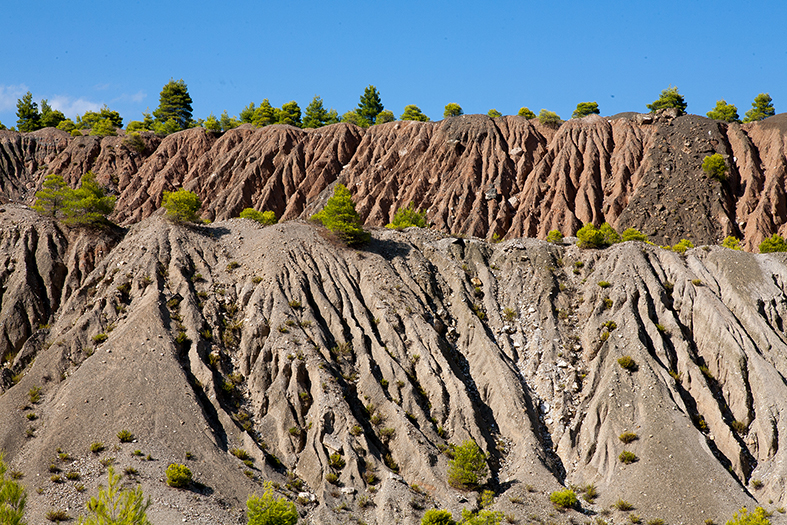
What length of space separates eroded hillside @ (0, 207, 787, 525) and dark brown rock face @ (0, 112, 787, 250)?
815 inches

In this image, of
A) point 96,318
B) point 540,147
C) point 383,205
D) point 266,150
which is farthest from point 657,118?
point 96,318

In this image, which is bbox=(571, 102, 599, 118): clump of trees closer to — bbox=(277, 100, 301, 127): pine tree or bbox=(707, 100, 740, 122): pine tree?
bbox=(707, 100, 740, 122): pine tree

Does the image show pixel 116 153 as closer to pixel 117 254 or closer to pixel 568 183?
pixel 117 254

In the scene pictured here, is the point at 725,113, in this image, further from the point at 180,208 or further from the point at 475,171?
the point at 180,208

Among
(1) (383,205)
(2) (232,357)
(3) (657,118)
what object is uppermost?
(3) (657,118)

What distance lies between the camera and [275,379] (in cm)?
3709

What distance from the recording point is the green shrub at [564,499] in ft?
103

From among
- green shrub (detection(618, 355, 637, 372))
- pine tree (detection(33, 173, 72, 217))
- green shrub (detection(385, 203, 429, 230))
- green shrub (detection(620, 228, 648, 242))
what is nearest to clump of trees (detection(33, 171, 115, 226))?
pine tree (detection(33, 173, 72, 217))

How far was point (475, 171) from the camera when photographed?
242 ft

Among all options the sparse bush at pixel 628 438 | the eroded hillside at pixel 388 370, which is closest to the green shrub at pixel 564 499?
the eroded hillside at pixel 388 370

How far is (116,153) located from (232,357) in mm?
49991

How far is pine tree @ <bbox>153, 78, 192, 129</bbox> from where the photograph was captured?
309 feet

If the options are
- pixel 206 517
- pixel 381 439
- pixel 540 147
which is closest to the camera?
pixel 206 517

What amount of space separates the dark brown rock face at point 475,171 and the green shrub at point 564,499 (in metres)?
38.0
